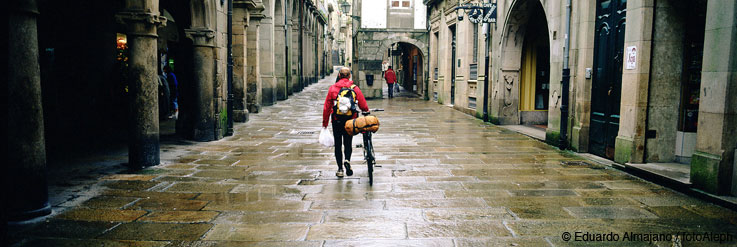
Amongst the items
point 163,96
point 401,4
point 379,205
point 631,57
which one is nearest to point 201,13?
point 163,96

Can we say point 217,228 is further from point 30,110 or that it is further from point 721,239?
point 721,239

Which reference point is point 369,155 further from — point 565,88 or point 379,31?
point 379,31

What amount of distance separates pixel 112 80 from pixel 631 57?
37.8ft

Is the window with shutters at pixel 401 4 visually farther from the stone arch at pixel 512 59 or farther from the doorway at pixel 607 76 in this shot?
the doorway at pixel 607 76

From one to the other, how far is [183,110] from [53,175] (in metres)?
3.96

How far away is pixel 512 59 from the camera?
12.9m

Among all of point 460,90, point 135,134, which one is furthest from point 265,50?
point 135,134

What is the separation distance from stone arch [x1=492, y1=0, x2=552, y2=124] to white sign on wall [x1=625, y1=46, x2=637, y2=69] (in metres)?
5.09

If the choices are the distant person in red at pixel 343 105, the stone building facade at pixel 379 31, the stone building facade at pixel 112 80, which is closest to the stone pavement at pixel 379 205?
the distant person in red at pixel 343 105

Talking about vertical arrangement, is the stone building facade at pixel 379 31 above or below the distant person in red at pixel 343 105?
above

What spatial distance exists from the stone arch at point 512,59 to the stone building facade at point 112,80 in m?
6.44

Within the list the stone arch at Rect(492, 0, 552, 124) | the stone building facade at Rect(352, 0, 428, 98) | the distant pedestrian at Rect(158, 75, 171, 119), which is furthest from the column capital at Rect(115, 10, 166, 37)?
the stone building facade at Rect(352, 0, 428, 98)

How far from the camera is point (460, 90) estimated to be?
58.0ft

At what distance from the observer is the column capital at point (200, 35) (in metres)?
9.44
